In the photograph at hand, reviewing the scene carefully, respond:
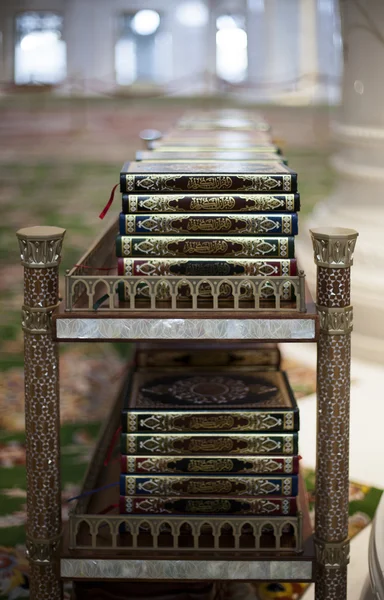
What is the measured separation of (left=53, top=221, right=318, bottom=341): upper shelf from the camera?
200 centimetres

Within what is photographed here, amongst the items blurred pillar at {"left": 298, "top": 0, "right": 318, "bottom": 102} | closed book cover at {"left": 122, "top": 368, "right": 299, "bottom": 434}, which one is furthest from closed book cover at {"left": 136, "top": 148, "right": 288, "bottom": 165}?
blurred pillar at {"left": 298, "top": 0, "right": 318, "bottom": 102}

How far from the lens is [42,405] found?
207 centimetres

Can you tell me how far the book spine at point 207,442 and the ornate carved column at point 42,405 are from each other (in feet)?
0.59

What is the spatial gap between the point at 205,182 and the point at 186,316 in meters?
0.31

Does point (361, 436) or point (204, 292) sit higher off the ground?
point (204, 292)

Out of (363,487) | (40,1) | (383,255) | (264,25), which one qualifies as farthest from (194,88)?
(363,487)

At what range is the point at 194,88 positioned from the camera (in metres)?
20.7

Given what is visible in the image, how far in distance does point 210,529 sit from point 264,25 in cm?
2025

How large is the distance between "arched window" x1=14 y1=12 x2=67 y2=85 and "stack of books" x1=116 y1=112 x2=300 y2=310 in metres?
20.8

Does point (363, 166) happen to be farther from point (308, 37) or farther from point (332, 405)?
point (308, 37)

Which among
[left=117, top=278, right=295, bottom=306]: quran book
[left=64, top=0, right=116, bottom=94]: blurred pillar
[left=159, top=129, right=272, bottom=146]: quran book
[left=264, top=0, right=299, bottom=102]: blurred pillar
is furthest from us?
[left=64, top=0, right=116, bottom=94]: blurred pillar

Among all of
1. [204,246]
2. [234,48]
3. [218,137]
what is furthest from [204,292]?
[234,48]

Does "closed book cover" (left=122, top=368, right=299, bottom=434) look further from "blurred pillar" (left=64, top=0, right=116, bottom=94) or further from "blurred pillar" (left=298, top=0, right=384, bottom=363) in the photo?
"blurred pillar" (left=64, top=0, right=116, bottom=94)

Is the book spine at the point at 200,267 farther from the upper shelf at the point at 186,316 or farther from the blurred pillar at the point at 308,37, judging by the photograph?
the blurred pillar at the point at 308,37
